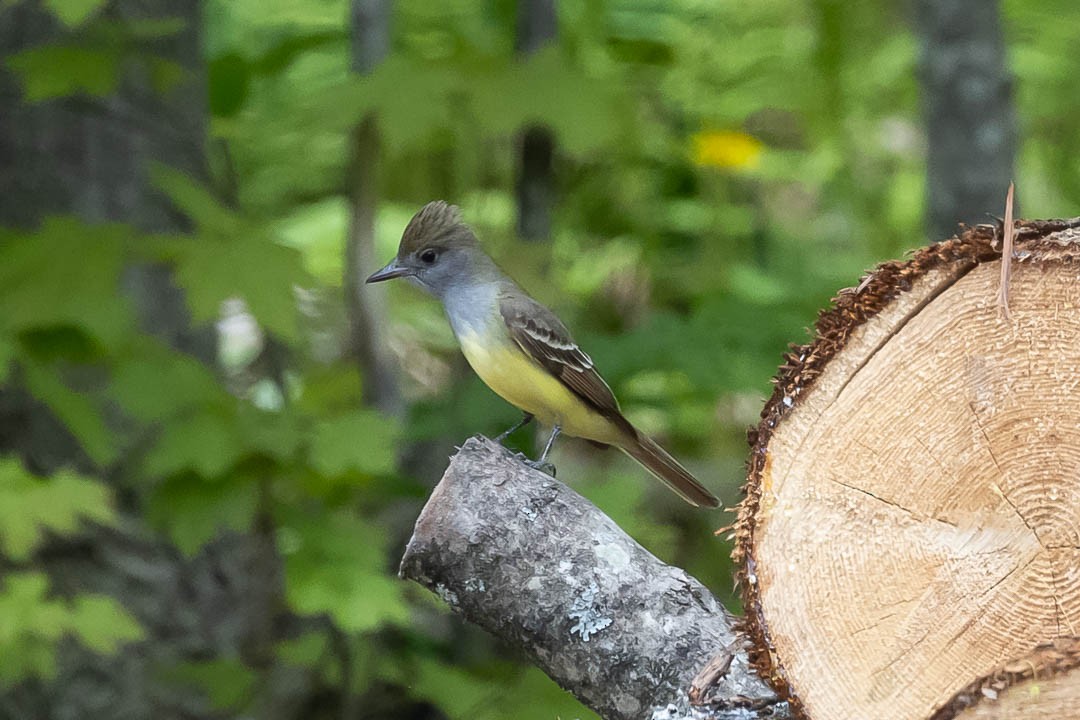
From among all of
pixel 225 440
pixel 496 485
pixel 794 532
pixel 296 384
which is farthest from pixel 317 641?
pixel 794 532

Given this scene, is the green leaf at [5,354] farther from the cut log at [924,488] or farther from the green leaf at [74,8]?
the cut log at [924,488]

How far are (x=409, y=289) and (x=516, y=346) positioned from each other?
291cm

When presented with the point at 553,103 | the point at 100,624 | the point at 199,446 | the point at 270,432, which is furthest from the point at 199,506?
the point at 553,103

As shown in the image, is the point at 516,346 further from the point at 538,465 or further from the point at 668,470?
the point at 538,465

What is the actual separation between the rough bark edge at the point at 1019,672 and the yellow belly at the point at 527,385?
1.83 meters

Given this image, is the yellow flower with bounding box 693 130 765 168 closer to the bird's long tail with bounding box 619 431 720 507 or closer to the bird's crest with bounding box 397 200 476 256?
the bird's crest with bounding box 397 200 476 256

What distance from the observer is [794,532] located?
7.14 ft

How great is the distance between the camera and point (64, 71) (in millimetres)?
3844

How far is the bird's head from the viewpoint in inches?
150

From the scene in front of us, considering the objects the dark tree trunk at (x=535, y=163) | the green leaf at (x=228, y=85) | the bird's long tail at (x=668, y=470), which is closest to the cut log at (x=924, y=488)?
the bird's long tail at (x=668, y=470)

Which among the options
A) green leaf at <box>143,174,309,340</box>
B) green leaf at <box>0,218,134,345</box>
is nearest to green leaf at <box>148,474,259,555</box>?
green leaf at <box>0,218,134,345</box>

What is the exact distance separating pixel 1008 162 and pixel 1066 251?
3.02m

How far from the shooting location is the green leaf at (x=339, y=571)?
3.58m

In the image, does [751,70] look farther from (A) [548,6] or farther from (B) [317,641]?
(B) [317,641]
